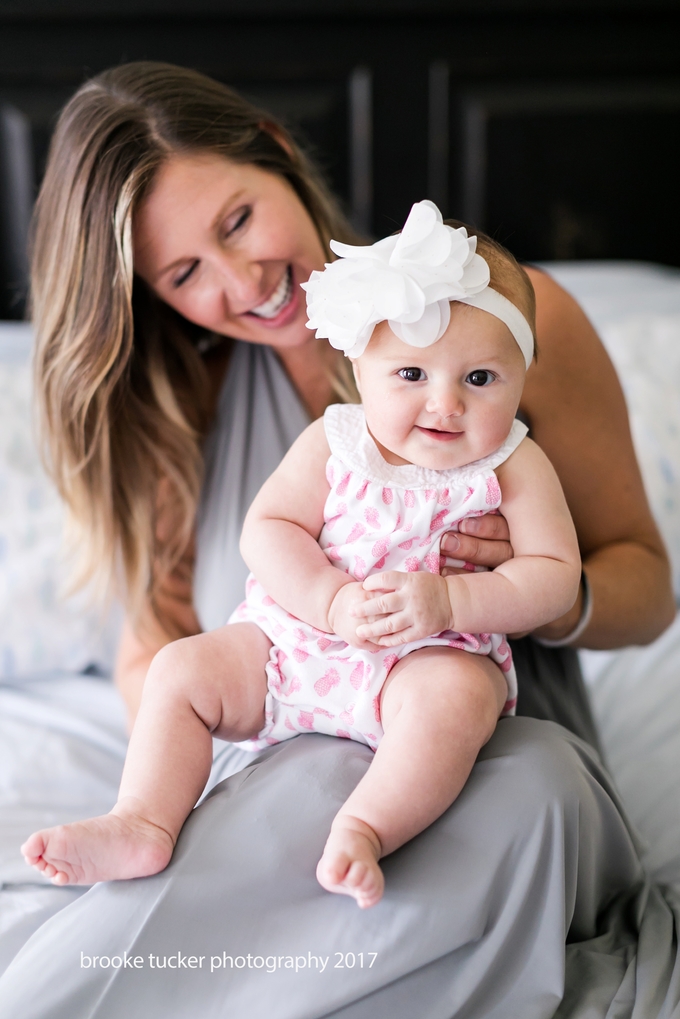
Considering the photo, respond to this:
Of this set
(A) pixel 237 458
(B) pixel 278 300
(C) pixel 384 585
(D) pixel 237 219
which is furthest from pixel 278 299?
(C) pixel 384 585

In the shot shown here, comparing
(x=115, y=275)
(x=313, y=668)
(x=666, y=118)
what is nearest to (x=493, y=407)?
(x=313, y=668)

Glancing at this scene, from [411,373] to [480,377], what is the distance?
2.3 inches

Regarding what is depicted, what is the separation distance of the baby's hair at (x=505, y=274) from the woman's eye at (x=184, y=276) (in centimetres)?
46

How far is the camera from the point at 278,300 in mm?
1166

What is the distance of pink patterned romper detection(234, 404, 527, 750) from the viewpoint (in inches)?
31.5

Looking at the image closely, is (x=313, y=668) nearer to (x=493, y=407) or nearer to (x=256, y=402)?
(x=493, y=407)

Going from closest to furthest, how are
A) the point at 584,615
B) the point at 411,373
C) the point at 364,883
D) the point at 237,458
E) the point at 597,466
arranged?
the point at 364,883, the point at 411,373, the point at 584,615, the point at 597,466, the point at 237,458

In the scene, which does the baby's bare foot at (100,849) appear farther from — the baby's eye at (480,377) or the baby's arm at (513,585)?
the baby's eye at (480,377)

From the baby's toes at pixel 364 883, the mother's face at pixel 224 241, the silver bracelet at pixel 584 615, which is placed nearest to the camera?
the baby's toes at pixel 364 883

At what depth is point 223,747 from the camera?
105 centimetres

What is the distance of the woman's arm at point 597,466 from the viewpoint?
107cm

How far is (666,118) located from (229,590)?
1.81 meters

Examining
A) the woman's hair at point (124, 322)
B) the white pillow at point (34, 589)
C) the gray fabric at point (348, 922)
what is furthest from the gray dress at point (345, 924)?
the white pillow at point (34, 589)

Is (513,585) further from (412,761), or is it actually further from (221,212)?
(221,212)
